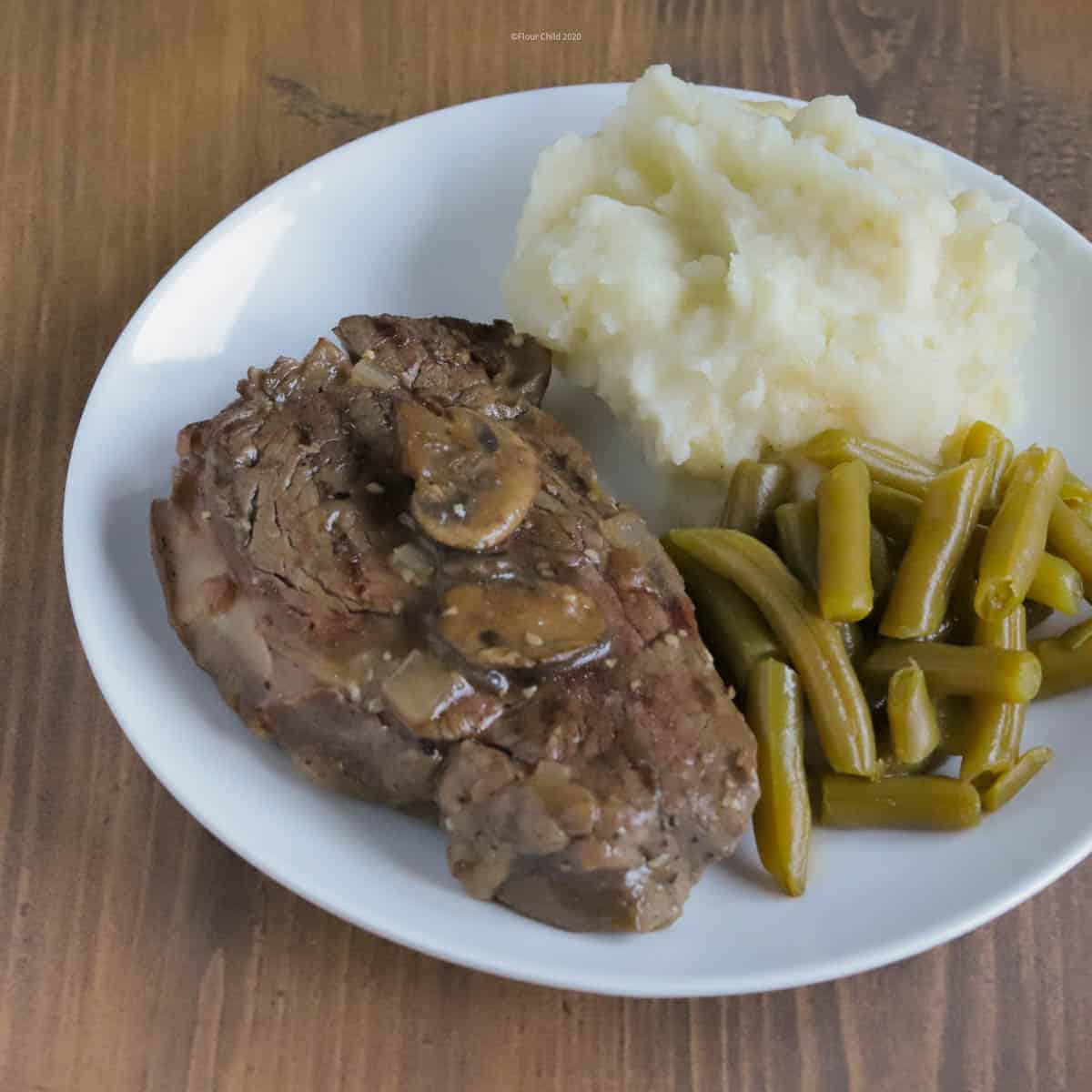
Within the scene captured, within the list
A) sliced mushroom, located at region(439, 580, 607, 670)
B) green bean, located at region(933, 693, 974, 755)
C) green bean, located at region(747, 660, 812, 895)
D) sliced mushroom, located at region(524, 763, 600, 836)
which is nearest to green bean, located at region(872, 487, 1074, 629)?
green bean, located at region(933, 693, 974, 755)

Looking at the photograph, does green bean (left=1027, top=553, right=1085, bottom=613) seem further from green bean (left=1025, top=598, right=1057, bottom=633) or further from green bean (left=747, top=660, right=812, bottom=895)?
green bean (left=747, top=660, right=812, bottom=895)

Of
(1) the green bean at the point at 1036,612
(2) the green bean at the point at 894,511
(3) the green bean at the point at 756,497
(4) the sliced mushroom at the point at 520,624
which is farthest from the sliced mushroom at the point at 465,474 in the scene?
(1) the green bean at the point at 1036,612

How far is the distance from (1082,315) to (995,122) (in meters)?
1.54

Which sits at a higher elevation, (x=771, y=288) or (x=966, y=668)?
(x=771, y=288)

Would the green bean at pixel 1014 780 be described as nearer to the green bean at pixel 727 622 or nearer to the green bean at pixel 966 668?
the green bean at pixel 966 668

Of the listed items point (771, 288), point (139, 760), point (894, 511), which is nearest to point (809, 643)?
point (894, 511)

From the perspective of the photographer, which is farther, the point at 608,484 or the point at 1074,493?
the point at 608,484

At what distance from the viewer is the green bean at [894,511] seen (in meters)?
3.73

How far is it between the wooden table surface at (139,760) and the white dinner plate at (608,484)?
0.38 meters

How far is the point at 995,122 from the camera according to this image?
18.3ft

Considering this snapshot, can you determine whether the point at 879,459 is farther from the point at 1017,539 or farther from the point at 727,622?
the point at 727,622

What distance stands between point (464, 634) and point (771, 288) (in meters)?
1.55

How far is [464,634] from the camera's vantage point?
3.19m

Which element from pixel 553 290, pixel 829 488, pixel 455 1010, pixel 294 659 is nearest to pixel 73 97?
pixel 553 290
